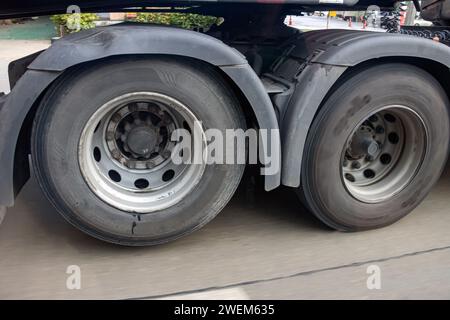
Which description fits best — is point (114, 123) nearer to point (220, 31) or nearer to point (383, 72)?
point (220, 31)

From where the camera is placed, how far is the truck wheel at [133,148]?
2863 mm

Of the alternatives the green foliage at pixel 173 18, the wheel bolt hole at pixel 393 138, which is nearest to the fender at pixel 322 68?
the wheel bolt hole at pixel 393 138

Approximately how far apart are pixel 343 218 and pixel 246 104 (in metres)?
1.14

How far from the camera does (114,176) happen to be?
3.24 meters

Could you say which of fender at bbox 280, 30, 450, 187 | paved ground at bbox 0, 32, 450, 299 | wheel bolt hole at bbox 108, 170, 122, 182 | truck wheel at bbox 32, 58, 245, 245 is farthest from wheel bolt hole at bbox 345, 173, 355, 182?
wheel bolt hole at bbox 108, 170, 122, 182

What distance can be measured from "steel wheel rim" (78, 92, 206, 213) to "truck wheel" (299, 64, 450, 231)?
2.92 ft

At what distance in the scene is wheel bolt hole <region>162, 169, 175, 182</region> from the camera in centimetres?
332

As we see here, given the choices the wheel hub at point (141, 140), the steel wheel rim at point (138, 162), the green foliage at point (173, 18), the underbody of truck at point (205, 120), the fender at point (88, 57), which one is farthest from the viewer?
the green foliage at point (173, 18)

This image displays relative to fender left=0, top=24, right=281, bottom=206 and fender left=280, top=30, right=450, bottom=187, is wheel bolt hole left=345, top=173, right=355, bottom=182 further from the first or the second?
fender left=0, top=24, right=281, bottom=206

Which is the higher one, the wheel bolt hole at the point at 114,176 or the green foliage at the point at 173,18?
the green foliage at the point at 173,18

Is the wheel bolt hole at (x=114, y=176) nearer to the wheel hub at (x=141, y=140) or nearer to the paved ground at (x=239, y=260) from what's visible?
the wheel hub at (x=141, y=140)

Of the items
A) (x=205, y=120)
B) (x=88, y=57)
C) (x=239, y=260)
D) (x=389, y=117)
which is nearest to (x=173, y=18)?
(x=389, y=117)

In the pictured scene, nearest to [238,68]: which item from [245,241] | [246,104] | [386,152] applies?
[246,104]

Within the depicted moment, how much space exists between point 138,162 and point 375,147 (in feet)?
5.92
